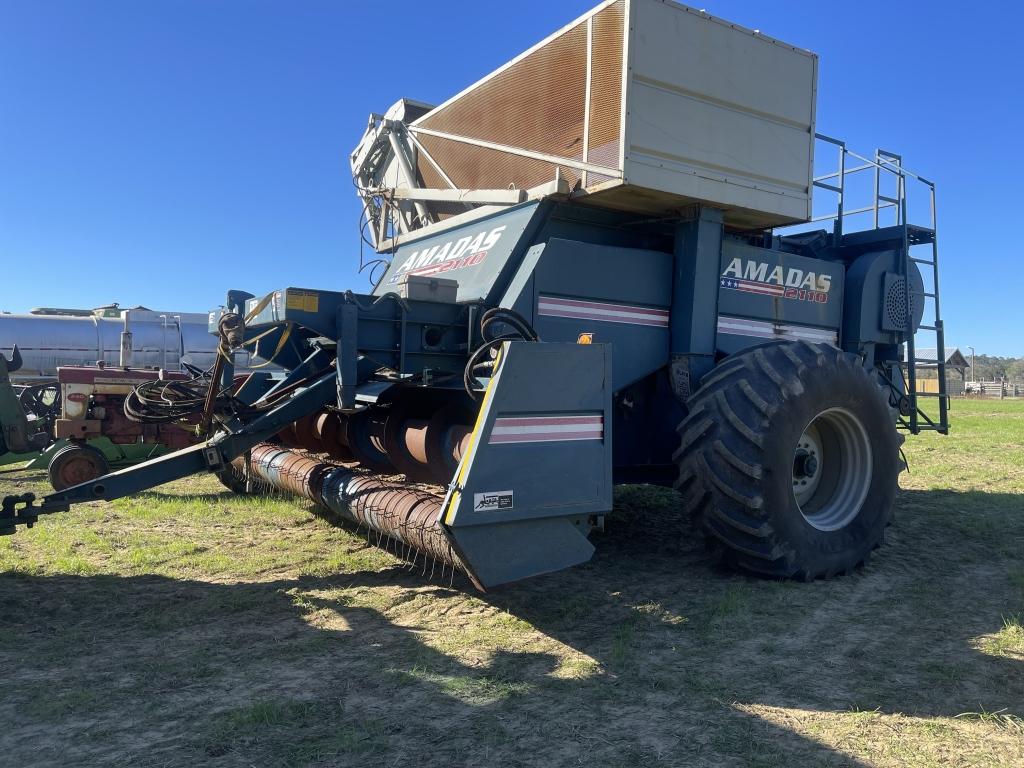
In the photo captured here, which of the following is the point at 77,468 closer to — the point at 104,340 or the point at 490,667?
the point at 490,667

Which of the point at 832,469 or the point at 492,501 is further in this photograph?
the point at 832,469

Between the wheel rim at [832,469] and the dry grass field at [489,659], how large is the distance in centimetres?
44

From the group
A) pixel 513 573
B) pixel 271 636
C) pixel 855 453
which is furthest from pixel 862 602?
pixel 271 636

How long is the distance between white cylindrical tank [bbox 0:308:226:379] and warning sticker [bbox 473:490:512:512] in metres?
13.9

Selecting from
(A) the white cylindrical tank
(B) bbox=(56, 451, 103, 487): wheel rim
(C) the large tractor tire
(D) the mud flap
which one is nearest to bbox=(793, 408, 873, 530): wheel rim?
(C) the large tractor tire

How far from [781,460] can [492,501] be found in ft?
6.11

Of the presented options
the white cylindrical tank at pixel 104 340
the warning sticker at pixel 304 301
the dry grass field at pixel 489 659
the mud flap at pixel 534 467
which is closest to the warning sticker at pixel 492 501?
the mud flap at pixel 534 467

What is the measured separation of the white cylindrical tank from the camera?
649 inches

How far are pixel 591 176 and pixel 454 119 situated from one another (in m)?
2.04

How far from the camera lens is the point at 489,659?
11.6ft

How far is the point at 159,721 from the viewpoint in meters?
2.90

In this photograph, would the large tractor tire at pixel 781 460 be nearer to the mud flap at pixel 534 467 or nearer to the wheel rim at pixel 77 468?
the mud flap at pixel 534 467

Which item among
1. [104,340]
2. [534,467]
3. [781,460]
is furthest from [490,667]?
[104,340]

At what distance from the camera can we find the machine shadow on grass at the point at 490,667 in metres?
2.78
